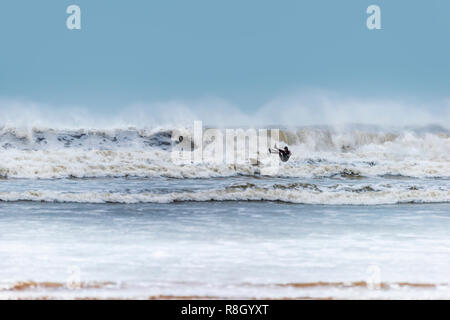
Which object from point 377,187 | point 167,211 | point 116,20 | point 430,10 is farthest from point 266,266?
point 430,10

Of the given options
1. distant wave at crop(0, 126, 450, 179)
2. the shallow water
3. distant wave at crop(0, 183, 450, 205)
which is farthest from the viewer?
distant wave at crop(0, 126, 450, 179)

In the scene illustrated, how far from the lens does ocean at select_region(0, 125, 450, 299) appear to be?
1848 mm

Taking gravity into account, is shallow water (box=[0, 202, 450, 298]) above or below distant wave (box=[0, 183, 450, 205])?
below

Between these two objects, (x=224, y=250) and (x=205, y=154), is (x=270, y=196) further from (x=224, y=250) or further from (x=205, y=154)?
(x=224, y=250)

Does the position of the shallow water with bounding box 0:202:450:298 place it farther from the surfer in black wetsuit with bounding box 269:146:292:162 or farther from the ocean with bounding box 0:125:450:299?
the surfer in black wetsuit with bounding box 269:146:292:162

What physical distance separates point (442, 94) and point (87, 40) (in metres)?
2.90

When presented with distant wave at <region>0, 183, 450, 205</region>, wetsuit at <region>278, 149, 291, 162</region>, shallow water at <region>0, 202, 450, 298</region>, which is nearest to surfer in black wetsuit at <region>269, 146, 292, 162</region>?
wetsuit at <region>278, 149, 291, 162</region>

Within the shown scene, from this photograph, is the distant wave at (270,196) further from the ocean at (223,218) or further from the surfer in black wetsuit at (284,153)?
the surfer in black wetsuit at (284,153)

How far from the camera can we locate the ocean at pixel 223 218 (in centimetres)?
185

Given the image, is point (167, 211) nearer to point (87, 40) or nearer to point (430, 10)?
point (87, 40)

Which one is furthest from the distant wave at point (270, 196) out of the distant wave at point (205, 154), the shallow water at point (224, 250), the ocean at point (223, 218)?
the distant wave at point (205, 154)

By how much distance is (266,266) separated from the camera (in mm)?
2066

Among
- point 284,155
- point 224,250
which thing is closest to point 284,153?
point 284,155

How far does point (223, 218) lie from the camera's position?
10.2 feet
